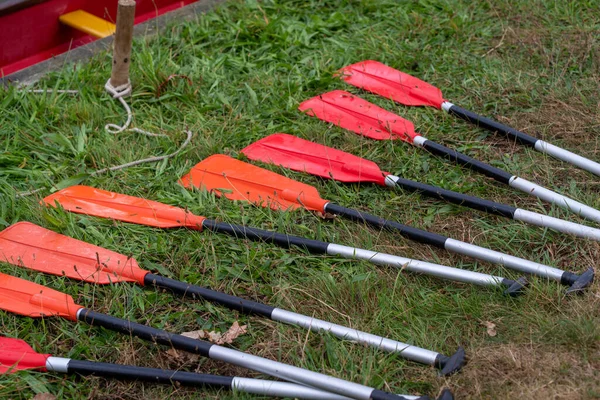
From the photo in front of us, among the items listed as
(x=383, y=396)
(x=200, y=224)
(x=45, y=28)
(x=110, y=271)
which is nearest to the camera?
(x=383, y=396)

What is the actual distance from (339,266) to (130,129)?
1652 mm

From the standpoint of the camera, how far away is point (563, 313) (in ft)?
8.86

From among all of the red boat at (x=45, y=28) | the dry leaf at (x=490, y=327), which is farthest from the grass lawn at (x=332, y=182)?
the red boat at (x=45, y=28)

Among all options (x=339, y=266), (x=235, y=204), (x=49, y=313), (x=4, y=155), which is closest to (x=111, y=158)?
(x=4, y=155)

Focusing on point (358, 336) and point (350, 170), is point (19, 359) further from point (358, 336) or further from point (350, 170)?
point (350, 170)

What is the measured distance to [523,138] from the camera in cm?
382

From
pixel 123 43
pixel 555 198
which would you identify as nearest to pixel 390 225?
pixel 555 198

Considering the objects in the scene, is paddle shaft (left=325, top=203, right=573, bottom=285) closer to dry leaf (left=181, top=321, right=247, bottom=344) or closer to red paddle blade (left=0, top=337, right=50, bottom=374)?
dry leaf (left=181, top=321, right=247, bottom=344)

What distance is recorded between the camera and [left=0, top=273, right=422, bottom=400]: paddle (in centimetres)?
244

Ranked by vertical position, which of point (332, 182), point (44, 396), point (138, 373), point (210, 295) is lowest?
point (44, 396)

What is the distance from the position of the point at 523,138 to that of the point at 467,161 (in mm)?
383

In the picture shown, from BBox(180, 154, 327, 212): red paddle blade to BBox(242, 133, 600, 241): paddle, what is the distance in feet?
0.47

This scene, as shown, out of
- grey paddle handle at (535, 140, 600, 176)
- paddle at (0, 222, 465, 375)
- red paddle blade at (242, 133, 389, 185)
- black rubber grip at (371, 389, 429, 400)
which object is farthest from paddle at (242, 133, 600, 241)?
black rubber grip at (371, 389, 429, 400)

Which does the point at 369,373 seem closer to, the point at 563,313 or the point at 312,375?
the point at 312,375
